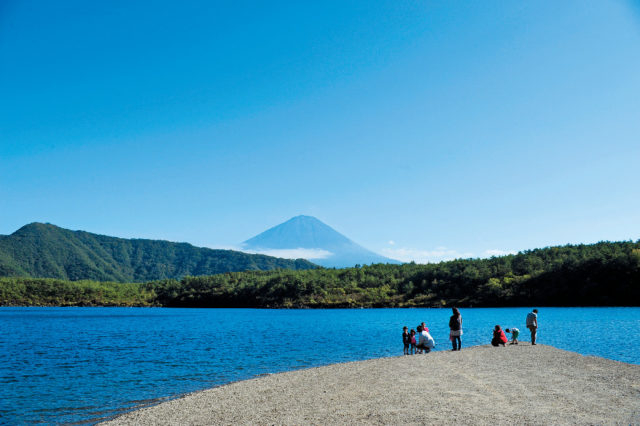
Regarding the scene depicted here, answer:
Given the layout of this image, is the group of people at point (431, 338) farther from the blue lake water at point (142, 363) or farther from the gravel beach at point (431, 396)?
the gravel beach at point (431, 396)

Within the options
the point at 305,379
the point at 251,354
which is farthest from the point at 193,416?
the point at 251,354

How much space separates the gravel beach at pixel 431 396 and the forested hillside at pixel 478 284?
107950 mm

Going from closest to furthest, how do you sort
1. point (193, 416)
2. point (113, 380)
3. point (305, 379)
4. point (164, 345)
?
point (193, 416) → point (305, 379) → point (113, 380) → point (164, 345)

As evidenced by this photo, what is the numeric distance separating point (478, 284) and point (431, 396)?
13913 cm

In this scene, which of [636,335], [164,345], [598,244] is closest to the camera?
[636,335]

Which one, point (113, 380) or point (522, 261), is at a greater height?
point (522, 261)

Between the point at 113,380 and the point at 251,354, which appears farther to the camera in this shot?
the point at 251,354

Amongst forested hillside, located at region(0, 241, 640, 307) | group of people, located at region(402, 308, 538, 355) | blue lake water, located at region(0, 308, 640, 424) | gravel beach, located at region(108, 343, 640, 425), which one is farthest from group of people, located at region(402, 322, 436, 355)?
forested hillside, located at region(0, 241, 640, 307)

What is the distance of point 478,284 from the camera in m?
146

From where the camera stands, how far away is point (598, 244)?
Result: 14725cm

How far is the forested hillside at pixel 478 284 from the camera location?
4547 inches

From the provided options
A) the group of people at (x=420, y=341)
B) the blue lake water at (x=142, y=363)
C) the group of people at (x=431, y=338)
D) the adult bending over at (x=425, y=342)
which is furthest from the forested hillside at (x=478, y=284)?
the adult bending over at (x=425, y=342)

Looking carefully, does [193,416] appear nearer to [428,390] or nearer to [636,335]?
[428,390]

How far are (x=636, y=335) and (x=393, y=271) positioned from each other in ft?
490
